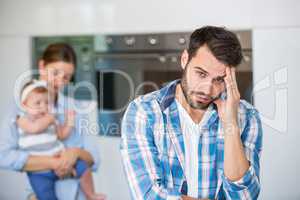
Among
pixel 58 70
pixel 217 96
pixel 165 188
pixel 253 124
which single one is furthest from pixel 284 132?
pixel 58 70

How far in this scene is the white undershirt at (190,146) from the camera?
1.80m

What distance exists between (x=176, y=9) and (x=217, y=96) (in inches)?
18.2

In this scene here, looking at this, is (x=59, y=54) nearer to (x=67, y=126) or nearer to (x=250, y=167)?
(x=67, y=126)

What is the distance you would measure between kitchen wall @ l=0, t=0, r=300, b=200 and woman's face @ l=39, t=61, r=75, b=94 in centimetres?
15

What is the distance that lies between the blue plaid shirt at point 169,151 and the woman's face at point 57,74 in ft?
1.59

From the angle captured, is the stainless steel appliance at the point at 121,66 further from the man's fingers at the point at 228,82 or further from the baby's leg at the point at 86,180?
the man's fingers at the point at 228,82

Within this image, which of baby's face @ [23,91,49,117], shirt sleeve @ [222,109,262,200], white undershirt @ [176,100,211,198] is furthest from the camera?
baby's face @ [23,91,49,117]

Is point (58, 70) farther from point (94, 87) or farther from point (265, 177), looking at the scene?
point (265, 177)

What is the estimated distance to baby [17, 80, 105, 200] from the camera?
2176mm

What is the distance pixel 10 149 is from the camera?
226 centimetres

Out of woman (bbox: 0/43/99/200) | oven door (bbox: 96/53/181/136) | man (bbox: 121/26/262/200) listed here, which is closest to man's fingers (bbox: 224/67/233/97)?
man (bbox: 121/26/262/200)

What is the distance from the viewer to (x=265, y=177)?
6.36 ft

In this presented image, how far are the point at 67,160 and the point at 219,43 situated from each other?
2.99ft

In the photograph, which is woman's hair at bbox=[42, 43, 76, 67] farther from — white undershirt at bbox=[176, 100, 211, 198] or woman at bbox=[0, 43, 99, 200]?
white undershirt at bbox=[176, 100, 211, 198]
